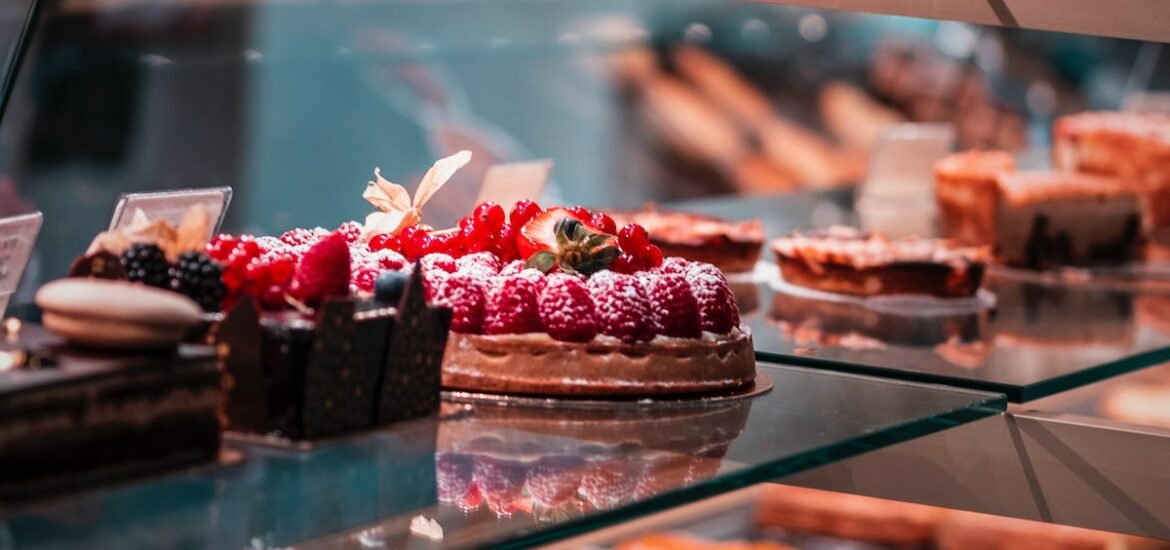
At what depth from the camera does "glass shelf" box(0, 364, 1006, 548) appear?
3.68 ft

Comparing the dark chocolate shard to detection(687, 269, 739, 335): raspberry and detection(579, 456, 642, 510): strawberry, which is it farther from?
detection(687, 269, 739, 335): raspberry

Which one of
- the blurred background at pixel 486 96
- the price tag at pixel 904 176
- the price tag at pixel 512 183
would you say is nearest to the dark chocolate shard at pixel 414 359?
the price tag at pixel 512 183

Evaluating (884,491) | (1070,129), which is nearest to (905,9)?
(884,491)

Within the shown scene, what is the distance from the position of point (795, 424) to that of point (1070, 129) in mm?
2638

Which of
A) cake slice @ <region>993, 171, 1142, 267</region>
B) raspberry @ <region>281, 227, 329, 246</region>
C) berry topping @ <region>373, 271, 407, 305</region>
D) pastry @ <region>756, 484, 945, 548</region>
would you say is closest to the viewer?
berry topping @ <region>373, 271, 407, 305</region>

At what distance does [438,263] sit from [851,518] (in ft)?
5.77

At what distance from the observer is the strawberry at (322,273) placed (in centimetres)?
145

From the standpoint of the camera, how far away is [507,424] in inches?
61.3

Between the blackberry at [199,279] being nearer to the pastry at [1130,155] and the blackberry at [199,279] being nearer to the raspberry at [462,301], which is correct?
the raspberry at [462,301]

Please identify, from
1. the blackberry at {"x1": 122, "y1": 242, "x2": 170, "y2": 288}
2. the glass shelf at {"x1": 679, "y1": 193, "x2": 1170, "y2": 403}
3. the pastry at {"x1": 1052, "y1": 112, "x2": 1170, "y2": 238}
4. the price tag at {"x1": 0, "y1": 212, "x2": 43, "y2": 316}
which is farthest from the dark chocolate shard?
the pastry at {"x1": 1052, "y1": 112, "x2": 1170, "y2": 238}

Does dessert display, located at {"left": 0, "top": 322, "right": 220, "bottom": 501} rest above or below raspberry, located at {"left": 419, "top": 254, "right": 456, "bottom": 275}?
below

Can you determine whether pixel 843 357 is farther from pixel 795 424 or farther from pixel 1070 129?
pixel 1070 129

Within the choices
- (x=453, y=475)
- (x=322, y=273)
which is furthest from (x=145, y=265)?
(x=453, y=475)

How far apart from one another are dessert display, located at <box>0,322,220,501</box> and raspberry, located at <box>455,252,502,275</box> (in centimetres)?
49
